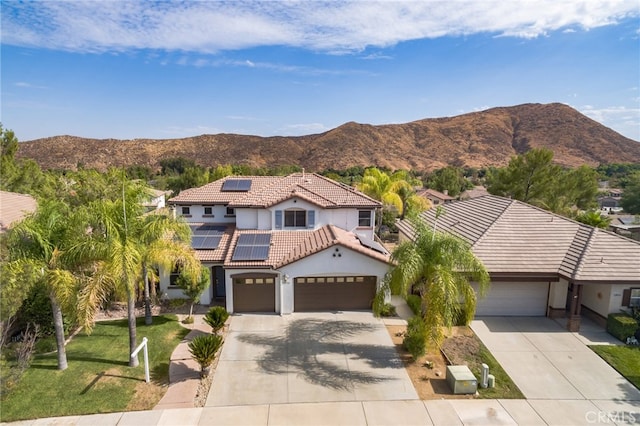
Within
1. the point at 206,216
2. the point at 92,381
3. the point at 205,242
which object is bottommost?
the point at 92,381

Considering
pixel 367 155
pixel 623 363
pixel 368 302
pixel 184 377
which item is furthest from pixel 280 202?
pixel 367 155

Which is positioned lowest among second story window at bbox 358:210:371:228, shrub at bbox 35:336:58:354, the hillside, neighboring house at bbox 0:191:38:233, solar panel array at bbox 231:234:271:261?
shrub at bbox 35:336:58:354

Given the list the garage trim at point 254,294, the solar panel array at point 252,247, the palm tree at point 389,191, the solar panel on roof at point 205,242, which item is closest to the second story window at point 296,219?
the solar panel array at point 252,247

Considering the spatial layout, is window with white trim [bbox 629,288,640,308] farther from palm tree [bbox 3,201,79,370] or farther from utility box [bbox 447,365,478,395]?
palm tree [bbox 3,201,79,370]

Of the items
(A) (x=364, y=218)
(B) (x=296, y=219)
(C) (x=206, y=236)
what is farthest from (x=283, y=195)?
(A) (x=364, y=218)

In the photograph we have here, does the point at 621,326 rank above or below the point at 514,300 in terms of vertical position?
below

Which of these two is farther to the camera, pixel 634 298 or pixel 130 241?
pixel 634 298

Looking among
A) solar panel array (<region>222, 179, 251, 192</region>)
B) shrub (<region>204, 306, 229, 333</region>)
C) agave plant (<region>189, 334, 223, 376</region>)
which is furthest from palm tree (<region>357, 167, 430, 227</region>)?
agave plant (<region>189, 334, 223, 376</region>)

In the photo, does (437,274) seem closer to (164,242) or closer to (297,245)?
(297,245)
